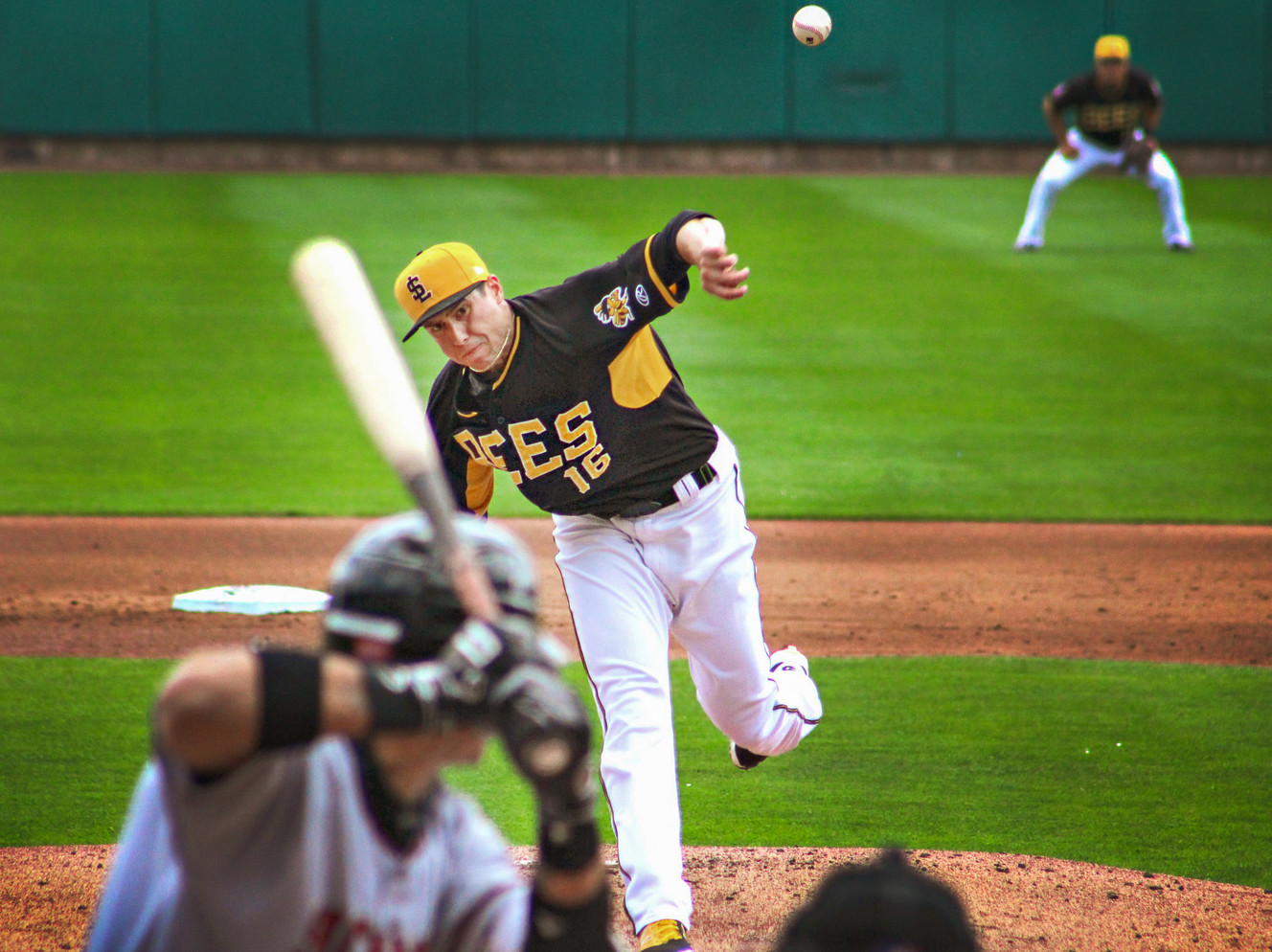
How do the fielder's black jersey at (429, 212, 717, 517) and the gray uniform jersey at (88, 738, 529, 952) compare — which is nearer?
the gray uniform jersey at (88, 738, 529, 952)

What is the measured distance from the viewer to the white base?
21.3 ft

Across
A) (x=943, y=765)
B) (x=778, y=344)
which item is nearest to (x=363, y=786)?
(x=943, y=765)

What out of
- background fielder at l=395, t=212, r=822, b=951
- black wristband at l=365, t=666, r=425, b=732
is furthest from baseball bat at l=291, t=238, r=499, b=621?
background fielder at l=395, t=212, r=822, b=951

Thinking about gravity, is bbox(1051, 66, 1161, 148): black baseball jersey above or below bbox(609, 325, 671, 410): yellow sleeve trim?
above

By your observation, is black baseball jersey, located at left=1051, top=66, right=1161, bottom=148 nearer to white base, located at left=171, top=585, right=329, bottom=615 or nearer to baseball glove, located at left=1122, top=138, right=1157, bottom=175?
baseball glove, located at left=1122, top=138, right=1157, bottom=175

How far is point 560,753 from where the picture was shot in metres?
1.51

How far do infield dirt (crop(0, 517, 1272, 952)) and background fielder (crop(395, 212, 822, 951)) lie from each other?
2.19 feet

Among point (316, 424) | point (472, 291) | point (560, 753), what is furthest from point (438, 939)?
point (316, 424)

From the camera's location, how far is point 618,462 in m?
3.87

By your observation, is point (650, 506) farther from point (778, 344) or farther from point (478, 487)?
point (778, 344)

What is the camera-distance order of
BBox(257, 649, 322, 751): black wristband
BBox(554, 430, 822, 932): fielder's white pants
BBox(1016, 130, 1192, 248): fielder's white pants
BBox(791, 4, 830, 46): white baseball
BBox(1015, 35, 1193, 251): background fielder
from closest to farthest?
1. BBox(257, 649, 322, 751): black wristband
2. BBox(554, 430, 822, 932): fielder's white pants
3. BBox(791, 4, 830, 46): white baseball
4. BBox(1015, 35, 1193, 251): background fielder
5. BBox(1016, 130, 1192, 248): fielder's white pants

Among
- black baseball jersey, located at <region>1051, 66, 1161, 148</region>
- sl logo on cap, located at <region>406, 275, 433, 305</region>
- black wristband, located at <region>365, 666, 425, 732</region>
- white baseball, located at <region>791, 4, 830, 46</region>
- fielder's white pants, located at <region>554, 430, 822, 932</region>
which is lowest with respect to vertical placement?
fielder's white pants, located at <region>554, 430, 822, 932</region>

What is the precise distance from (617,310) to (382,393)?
6.67 feet

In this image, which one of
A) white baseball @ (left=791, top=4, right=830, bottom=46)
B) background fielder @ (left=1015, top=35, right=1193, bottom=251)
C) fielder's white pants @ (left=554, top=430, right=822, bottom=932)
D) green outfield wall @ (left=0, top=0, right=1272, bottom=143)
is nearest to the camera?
fielder's white pants @ (left=554, top=430, right=822, bottom=932)
